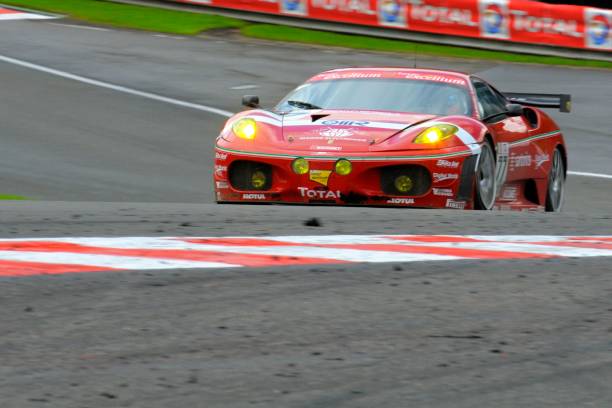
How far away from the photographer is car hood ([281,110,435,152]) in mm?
7766

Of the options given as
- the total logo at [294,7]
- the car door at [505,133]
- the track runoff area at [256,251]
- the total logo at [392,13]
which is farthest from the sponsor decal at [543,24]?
the track runoff area at [256,251]

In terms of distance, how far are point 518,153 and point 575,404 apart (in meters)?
5.95

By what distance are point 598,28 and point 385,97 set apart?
46.1 feet

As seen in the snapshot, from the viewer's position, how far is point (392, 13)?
23.2 metres

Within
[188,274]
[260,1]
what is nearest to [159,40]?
[260,1]

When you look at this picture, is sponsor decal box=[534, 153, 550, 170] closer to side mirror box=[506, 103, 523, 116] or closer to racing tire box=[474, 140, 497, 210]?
side mirror box=[506, 103, 523, 116]

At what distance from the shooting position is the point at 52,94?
51.7 ft

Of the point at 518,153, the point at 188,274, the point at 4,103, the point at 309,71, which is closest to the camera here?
the point at 188,274

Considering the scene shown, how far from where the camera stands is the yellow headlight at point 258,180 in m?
7.93

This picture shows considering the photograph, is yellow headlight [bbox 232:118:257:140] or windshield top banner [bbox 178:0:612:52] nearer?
yellow headlight [bbox 232:118:257:140]

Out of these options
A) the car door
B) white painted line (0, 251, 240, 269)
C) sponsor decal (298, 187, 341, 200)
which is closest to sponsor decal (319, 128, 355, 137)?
sponsor decal (298, 187, 341, 200)

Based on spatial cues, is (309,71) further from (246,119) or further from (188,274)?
(188,274)

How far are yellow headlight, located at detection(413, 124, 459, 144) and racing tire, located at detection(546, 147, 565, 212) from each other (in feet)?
6.72

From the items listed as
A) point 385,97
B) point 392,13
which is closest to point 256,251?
point 385,97
